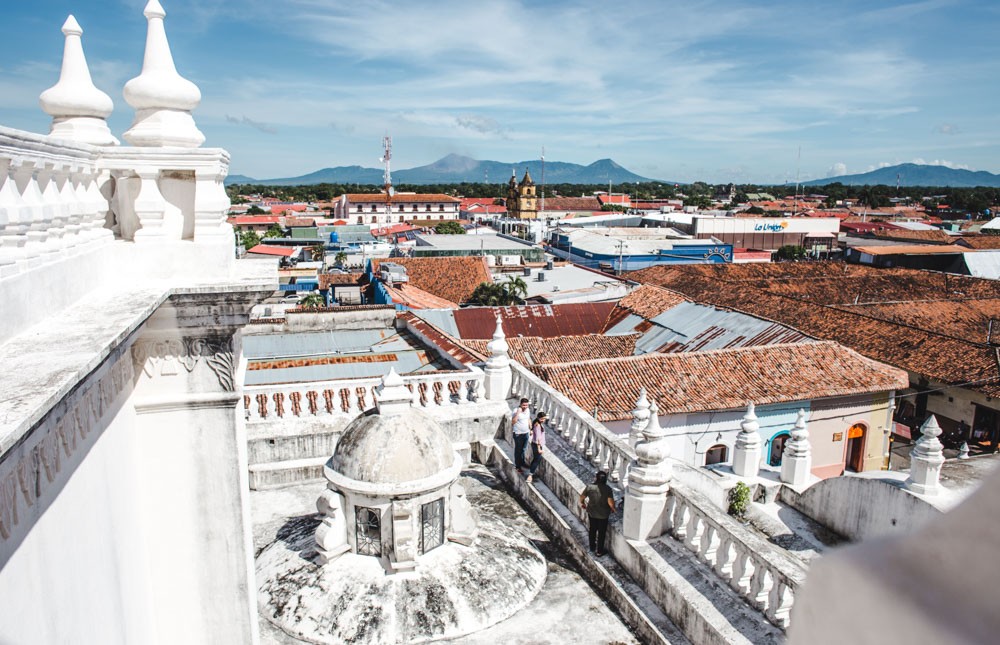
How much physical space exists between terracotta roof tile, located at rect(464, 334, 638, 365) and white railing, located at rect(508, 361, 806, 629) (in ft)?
41.5

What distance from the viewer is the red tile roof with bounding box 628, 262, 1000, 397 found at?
2570 centimetres

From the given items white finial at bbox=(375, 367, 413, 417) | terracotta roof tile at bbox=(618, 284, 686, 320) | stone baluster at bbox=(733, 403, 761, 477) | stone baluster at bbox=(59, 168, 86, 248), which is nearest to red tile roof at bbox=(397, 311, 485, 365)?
stone baluster at bbox=(733, 403, 761, 477)

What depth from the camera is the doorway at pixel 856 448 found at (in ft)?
72.5

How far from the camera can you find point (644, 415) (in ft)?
36.7

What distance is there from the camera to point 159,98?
5027mm

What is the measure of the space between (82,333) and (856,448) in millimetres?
23642

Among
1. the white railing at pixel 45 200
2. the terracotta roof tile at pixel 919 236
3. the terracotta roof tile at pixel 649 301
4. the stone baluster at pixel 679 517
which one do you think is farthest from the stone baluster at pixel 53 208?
the terracotta roof tile at pixel 919 236

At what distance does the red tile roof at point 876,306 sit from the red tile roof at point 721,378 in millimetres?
4636

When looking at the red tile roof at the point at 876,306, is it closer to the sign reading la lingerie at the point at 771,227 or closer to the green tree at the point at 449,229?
the sign reading la lingerie at the point at 771,227

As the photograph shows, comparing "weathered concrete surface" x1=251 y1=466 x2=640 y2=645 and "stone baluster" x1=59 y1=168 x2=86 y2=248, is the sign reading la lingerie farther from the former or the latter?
"stone baluster" x1=59 y1=168 x2=86 y2=248

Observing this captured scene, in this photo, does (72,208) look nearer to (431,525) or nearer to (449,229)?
(431,525)

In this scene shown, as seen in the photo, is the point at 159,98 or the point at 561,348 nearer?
the point at 159,98

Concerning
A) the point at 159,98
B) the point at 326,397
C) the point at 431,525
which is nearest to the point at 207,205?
the point at 159,98

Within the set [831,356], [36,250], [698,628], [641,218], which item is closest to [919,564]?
[36,250]
